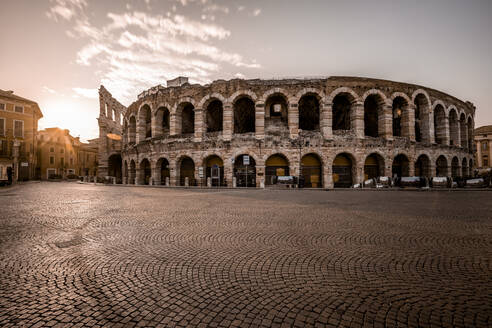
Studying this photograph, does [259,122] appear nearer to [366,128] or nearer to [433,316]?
[366,128]

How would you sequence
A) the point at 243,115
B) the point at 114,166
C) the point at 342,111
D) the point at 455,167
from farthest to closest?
the point at 114,166, the point at 455,167, the point at 243,115, the point at 342,111

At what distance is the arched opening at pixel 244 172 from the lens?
65.3 feet

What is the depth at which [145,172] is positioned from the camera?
25.3 m

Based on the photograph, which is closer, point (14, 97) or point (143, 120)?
point (143, 120)

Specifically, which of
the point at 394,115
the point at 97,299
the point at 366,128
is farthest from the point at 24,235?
the point at 394,115

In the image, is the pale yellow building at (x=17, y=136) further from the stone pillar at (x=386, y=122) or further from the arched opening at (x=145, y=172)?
the stone pillar at (x=386, y=122)

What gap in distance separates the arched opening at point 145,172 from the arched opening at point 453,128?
35875 millimetres

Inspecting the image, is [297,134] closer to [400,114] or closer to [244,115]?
[244,115]

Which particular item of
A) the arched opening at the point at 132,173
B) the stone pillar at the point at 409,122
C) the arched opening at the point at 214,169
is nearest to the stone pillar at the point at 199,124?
the arched opening at the point at 214,169

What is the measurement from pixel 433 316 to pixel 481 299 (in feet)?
2.57

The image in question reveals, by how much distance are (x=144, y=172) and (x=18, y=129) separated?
2408 cm

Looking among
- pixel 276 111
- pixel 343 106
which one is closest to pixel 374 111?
pixel 343 106

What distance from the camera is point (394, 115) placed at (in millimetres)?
23016

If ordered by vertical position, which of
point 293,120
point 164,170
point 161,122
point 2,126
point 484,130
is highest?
point 484,130
